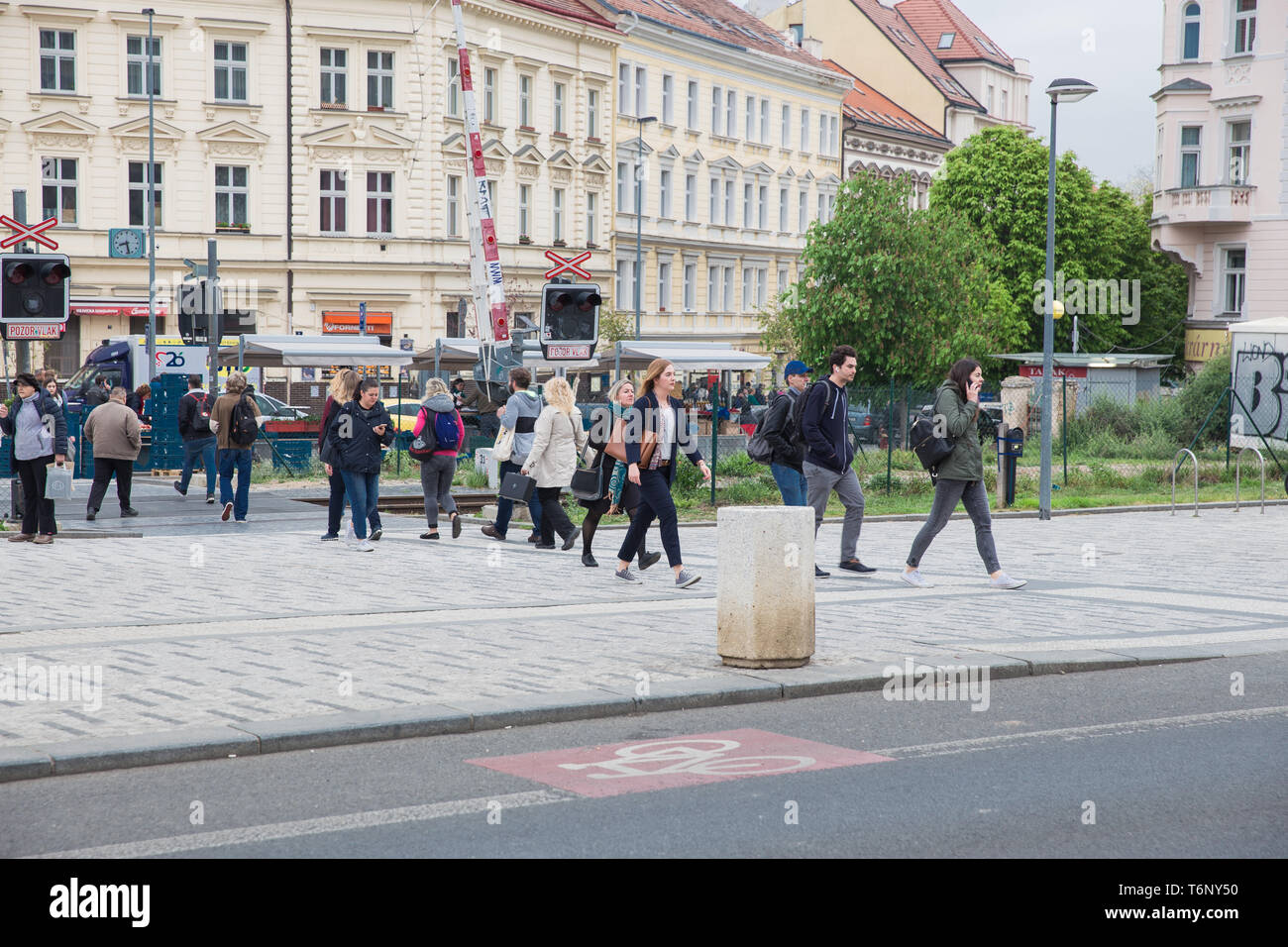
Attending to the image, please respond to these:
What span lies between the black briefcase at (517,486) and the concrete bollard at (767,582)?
7.39 meters

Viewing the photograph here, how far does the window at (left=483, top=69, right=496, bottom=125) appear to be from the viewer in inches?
2128

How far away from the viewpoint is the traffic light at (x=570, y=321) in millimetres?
17984

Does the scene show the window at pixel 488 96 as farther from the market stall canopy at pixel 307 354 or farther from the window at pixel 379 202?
the market stall canopy at pixel 307 354

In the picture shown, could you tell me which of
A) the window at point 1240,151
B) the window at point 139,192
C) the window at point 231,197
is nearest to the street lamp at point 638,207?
the window at point 231,197

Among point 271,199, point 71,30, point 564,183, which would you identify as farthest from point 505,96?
point 71,30

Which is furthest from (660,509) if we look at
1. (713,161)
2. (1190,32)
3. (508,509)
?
(713,161)

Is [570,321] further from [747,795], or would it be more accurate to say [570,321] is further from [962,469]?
[747,795]

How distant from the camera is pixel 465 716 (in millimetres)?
8227

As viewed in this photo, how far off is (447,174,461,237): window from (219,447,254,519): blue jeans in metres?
Answer: 31.9

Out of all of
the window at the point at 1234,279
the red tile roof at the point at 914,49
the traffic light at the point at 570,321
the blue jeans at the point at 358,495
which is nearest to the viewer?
the blue jeans at the point at 358,495

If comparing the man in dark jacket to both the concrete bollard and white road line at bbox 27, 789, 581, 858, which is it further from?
white road line at bbox 27, 789, 581, 858

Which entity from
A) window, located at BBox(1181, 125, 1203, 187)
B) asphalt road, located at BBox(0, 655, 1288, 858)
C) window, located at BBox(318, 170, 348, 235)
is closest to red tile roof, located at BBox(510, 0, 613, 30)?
window, located at BBox(318, 170, 348, 235)

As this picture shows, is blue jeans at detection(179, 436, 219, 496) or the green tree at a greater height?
the green tree

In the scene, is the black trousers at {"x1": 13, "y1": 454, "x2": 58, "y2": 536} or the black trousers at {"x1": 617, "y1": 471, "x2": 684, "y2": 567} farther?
the black trousers at {"x1": 13, "y1": 454, "x2": 58, "y2": 536}
